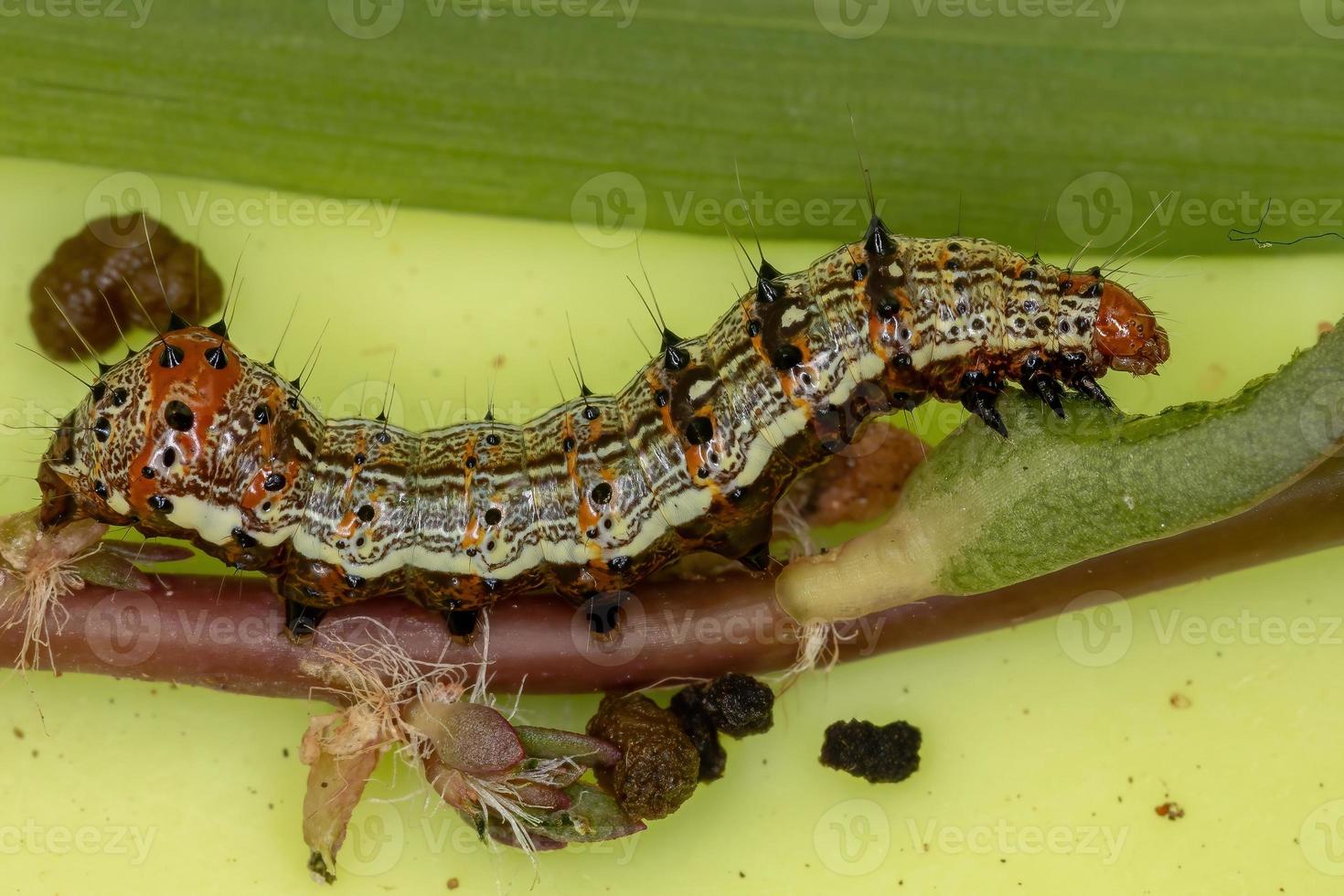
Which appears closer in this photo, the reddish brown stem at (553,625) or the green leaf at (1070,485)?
the green leaf at (1070,485)

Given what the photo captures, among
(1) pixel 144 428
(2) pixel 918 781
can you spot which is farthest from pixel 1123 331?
(1) pixel 144 428

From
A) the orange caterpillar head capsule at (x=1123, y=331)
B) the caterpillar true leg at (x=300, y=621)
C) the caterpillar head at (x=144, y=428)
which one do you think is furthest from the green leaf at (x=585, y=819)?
the orange caterpillar head capsule at (x=1123, y=331)

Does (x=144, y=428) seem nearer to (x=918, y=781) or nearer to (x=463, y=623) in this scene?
(x=463, y=623)

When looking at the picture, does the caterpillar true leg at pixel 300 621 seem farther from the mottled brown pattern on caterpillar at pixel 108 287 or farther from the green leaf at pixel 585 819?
the mottled brown pattern on caterpillar at pixel 108 287

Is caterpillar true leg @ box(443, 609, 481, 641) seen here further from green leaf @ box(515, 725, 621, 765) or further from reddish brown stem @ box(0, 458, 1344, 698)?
green leaf @ box(515, 725, 621, 765)

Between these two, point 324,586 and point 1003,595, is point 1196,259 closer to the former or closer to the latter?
point 1003,595

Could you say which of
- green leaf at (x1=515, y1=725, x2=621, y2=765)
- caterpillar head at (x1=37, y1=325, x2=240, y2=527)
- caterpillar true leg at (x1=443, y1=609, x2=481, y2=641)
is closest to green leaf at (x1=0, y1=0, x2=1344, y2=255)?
caterpillar head at (x1=37, y1=325, x2=240, y2=527)

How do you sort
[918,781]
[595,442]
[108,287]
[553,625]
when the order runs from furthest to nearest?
[108,287], [918,781], [553,625], [595,442]
